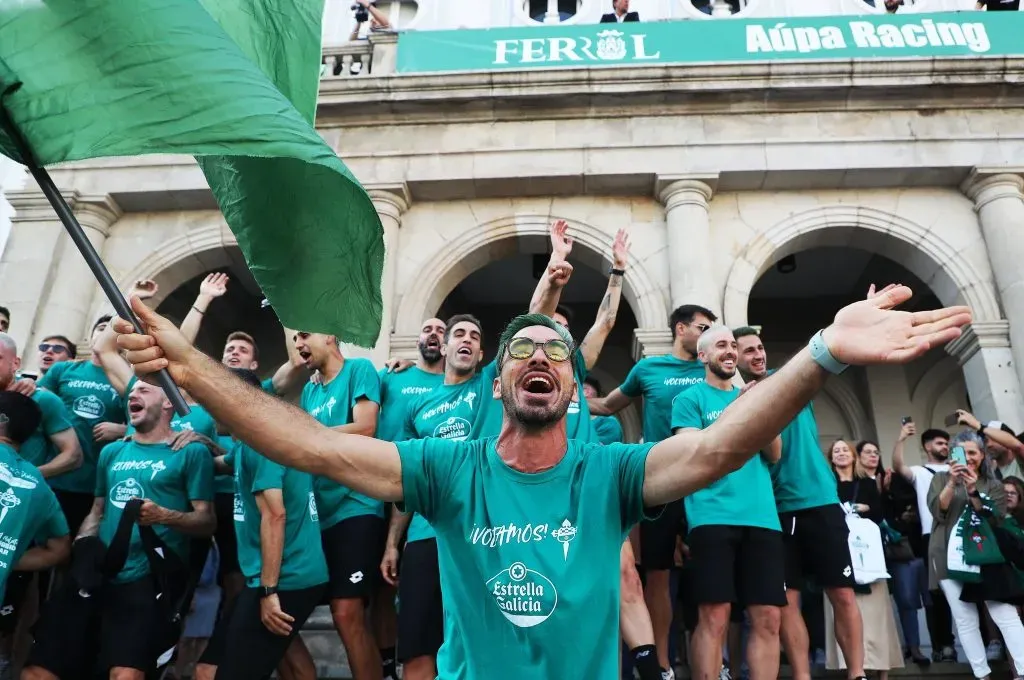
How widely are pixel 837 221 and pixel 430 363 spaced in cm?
713

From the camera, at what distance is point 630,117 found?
1087 centimetres

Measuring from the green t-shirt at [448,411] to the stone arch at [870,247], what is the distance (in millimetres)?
5865

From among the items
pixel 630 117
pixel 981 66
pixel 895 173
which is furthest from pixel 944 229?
pixel 630 117

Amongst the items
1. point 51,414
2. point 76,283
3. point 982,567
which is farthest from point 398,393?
point 76,283

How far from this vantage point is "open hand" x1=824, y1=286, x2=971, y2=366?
1949 millimetres

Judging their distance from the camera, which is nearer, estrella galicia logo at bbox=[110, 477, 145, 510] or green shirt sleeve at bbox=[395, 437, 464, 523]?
green shirt sleeve at bbox=[395, 437, 464, 523]

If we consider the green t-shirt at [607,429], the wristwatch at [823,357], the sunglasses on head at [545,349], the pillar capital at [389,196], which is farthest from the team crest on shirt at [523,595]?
the pillar capital at [389,196]

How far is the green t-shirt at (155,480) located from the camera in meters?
4.74

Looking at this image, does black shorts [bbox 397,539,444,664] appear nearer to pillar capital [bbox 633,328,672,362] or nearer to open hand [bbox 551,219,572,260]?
open hand [bbox 551,219,572,260]

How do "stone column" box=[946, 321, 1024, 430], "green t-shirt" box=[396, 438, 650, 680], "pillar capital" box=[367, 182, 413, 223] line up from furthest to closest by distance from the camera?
"pillar capital" box=[367, 182, 413, 223] < "stone column" box=[946, 321, 1024, 430] < "green t-shirt" box=[396, 438, 650, 680]

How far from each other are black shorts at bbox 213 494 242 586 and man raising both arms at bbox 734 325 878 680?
3551 mm

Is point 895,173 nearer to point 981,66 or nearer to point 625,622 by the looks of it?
point 981,66

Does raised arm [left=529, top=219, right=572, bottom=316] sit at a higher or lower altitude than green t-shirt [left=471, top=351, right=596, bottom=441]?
higher

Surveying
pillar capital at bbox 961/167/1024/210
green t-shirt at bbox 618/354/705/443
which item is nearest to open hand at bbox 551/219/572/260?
green t-shirt at bbox 618/354/705/443
